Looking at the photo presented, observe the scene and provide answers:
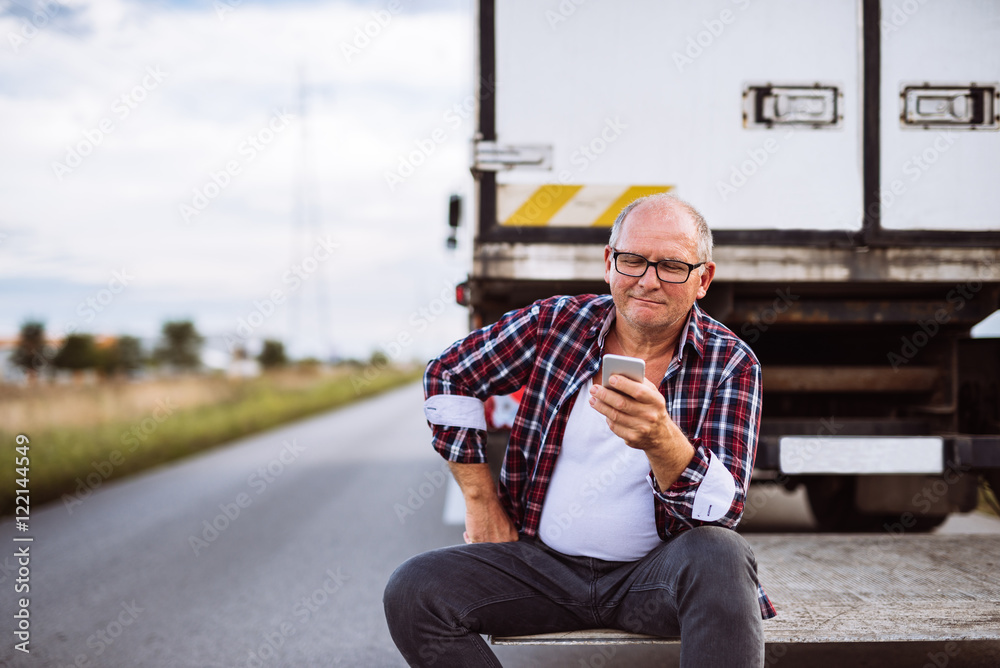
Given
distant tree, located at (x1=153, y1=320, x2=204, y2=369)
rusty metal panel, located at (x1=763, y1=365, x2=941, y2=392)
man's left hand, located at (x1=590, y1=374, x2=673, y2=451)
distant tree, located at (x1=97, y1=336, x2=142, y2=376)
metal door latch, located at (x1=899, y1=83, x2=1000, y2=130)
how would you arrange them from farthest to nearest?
distant tree, located at (x1=153, y1=320, x2=204, y2=369), distant tree, located at (x1=97, y1=336, x2=142, y2=376), rusty metal panel, located at (x1=763, y1=365, x2=941, y2=392), metal door latch, located at (x1=899, y1=83, x2=1000, y2=130), man's left hand, located at (x1=590, y1=374, x2=673, y2=451)

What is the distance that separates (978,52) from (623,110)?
4.72 ft

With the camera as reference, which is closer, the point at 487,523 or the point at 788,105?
the point at 487,523

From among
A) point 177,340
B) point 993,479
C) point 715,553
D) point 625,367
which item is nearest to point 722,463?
point 715,553

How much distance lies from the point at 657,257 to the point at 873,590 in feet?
4.61

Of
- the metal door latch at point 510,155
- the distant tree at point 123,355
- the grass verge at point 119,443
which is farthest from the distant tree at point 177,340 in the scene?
the metal door latch at point 510,155

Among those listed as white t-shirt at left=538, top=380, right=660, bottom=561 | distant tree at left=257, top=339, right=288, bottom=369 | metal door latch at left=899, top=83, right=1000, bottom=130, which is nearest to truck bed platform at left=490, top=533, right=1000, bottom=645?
white t-shirt at left=538, top=380, right=660, bottom=561

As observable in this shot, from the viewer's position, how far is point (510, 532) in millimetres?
2172

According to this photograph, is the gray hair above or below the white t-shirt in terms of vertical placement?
above

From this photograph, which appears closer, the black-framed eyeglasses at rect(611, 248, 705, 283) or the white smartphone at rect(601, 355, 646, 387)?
the white smartphone at rect(601, 355, 646, 387)

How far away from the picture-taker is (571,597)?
1976 millimetres

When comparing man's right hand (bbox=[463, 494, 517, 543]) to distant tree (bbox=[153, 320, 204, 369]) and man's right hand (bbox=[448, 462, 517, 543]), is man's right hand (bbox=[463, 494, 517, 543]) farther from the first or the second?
distant tree (bbox=[153, 320, 204, 369])

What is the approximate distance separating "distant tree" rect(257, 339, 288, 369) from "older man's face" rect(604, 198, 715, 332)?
40.4 m

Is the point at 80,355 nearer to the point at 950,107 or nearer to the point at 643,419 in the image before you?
the point at 950,107

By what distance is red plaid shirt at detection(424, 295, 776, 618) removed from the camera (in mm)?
1929
